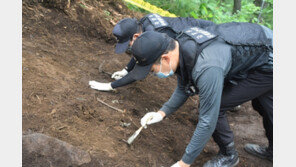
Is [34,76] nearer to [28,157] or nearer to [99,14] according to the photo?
[28,157]

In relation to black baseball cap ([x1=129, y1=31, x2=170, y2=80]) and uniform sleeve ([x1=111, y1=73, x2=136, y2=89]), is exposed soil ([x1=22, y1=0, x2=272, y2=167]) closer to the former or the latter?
uniform sleeve ([x1=111, y1=73, x2=136, y2=89])

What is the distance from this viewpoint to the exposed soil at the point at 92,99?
2297mm

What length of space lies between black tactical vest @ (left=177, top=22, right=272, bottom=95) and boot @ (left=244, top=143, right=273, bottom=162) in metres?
1.21

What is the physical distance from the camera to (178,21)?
10.2ft

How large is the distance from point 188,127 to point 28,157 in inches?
77.1

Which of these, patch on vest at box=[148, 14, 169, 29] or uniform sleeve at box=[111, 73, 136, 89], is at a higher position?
patch on vest at box=[148, 14, 169, 29]

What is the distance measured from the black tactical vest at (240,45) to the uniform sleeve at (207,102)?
8.1 inches

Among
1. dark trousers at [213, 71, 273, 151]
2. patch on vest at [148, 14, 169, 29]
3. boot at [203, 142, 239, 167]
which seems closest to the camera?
dark trousers at [213, 71, 273, 151]

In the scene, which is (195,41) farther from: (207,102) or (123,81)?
(123,81)

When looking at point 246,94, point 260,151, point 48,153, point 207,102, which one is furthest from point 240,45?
point 48,153

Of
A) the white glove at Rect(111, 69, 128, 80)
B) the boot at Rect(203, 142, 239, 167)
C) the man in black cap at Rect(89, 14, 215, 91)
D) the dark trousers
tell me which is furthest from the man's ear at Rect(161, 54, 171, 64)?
the white glove at Rect(111, 69, 128, 80)

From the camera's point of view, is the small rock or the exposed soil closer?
the small rock

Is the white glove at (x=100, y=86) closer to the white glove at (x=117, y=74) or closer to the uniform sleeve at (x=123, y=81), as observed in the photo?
the uniform sleeve at (x=123, y=81)

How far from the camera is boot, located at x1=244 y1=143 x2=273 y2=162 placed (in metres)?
2.86
